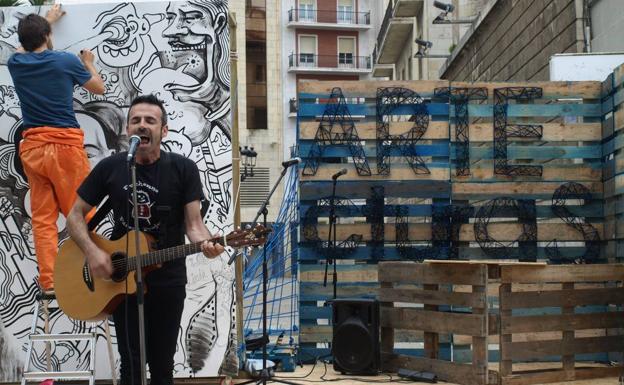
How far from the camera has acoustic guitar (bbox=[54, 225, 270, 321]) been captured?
5148 mm

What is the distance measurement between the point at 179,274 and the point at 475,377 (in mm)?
3609

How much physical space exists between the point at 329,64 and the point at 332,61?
30 cm

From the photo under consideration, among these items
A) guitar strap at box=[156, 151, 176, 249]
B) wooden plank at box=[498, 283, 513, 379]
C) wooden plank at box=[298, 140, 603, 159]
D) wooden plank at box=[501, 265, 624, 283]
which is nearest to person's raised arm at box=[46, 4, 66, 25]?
guitar strap at box=[156, 151, 176, 249]

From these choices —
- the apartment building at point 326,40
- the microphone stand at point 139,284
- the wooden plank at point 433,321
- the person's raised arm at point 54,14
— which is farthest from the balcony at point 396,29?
the microphone stand at point 139,284

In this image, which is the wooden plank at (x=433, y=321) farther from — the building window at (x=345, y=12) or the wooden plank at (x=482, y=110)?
the building window at (x=345, y=12)

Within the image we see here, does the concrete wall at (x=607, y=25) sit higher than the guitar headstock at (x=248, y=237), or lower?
higher

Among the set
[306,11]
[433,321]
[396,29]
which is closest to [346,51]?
[306,11]

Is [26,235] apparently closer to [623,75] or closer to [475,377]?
[475,377]

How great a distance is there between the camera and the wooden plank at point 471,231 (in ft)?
30.8

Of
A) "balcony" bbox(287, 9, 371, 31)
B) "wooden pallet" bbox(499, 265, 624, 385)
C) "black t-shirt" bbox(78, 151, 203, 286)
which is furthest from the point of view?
"balcony" bbox(287, 9, 371, 31)

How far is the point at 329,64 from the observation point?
55.1 m

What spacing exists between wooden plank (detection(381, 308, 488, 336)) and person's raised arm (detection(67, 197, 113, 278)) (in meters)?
3.74

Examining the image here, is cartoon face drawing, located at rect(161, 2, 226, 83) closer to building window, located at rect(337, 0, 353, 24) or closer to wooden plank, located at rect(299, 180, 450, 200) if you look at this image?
wooden plank, located at rect(299, 180, 450, 200)

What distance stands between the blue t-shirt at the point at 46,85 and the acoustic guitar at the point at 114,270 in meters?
1.41
